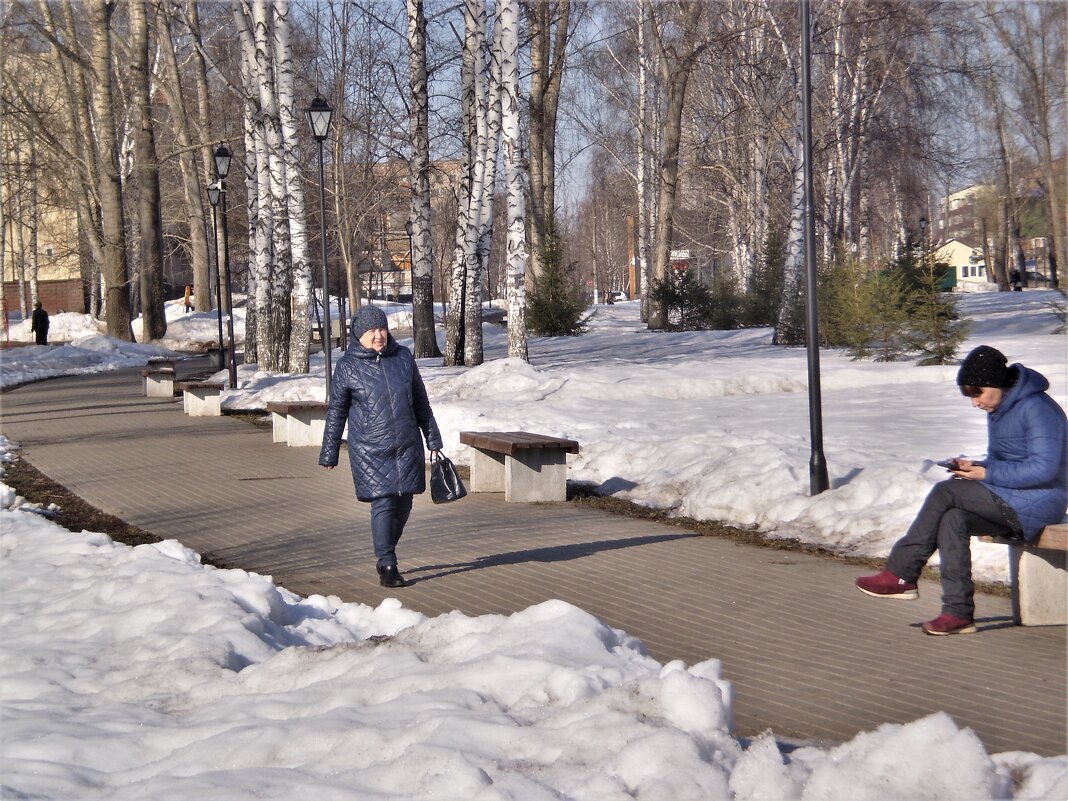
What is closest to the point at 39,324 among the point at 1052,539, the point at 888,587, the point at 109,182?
the point at 109,182

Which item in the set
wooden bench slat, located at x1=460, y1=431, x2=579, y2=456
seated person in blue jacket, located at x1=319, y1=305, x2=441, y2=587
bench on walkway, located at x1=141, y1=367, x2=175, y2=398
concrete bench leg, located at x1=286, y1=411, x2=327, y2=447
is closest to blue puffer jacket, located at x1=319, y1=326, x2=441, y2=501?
seated person in blue jacket, located at x1=319, y1=305, x2=441, y2=587

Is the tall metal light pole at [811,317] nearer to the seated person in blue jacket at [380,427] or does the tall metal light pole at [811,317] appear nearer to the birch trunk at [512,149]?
the seated person in blue jacket at [380,427]

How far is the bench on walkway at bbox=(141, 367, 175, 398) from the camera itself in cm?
2480

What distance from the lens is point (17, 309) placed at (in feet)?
266

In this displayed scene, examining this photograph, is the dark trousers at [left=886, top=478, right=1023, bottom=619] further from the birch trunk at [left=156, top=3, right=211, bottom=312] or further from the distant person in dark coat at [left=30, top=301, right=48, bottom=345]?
the distant person in dark coat at [left=30, top=301, right=48, bottom=345]

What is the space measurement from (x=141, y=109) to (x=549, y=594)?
32853 millimetres

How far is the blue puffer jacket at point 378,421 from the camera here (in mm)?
7836

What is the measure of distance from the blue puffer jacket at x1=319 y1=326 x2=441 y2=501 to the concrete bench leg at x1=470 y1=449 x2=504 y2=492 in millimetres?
3781

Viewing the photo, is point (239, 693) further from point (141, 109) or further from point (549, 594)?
point (141, 109)

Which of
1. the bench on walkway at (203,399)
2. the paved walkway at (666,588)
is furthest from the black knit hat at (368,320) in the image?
the bench on walkway at (203,399)

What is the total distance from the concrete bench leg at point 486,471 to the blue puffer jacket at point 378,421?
3.78 m

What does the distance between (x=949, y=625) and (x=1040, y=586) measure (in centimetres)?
56

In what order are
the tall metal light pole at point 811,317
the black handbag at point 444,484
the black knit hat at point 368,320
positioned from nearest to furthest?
the black knit hat at point 368,320, the black handbag at point 444,484, the tall metal light pole at point 811,317

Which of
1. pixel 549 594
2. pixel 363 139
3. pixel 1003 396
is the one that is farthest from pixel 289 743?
pixel 363 139
